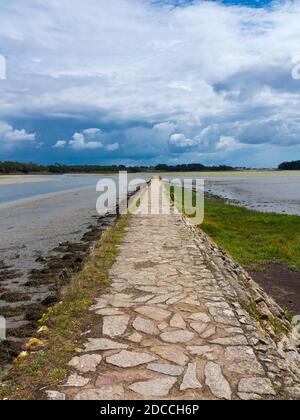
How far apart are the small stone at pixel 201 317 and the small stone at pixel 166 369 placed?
1.26 m

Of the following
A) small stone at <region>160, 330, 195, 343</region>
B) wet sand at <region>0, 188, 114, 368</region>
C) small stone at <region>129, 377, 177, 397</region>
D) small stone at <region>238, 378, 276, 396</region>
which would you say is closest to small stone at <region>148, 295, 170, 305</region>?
small stone at <region>160, 330, 195, 343</region>

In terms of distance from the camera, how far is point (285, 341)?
6.02 meters

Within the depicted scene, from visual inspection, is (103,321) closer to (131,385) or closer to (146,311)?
(146,311)

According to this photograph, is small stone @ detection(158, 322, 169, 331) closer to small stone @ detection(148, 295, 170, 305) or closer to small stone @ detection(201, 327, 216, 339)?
small stone @ detection(201, 327, 216, 339)

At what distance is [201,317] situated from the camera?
5.60 metres

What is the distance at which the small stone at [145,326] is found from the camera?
5.18 meters

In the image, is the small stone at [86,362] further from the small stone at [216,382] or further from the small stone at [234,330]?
the small stone at [234,330]

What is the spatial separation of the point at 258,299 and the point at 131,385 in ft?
14.5

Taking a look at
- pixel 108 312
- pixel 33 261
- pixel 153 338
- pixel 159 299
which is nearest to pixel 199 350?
pixel 153 338

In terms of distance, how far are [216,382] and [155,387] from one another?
571 millimetres

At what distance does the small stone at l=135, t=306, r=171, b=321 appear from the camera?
5.63 metres

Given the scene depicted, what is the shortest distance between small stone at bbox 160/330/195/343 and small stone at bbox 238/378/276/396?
3.42 feet

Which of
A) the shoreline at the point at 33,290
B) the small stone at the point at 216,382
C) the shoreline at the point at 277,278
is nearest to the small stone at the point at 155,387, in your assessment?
the small stone at the point at 216,382
